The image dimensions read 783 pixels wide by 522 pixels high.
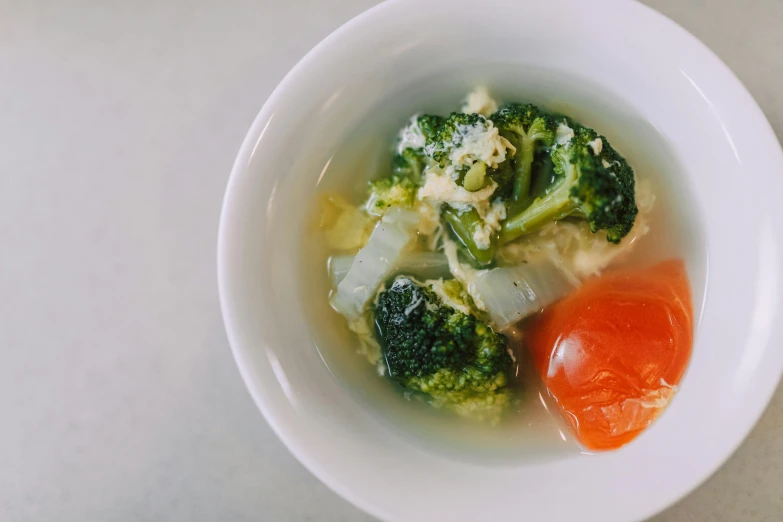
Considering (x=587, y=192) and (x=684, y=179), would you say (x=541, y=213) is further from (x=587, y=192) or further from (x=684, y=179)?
(x=684, y=179)

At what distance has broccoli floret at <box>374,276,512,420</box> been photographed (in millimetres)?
1370

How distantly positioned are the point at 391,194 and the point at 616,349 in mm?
673

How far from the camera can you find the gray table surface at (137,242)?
162 centimetres

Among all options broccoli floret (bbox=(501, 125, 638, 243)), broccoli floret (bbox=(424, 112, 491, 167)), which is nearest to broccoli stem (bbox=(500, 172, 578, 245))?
broccoli floret (bbox=(501, 125, 638, 243))

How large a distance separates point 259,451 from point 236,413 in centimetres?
12

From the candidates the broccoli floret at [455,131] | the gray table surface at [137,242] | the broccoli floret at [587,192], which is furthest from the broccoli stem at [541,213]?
the gray table surface at [137,242]

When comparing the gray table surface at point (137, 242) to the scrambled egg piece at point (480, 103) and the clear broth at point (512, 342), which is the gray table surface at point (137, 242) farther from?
the scrambled egg piece at point (480, 103)

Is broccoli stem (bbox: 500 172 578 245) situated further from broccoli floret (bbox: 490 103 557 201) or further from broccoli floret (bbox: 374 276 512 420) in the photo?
broccoli floret (bbox: 374 276 512 420)

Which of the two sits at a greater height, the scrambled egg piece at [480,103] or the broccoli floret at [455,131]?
the scrambled egg piece at [480,103]

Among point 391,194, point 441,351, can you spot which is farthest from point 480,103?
point 441,351

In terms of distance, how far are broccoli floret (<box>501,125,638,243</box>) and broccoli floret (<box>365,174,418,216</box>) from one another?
→ 255 mm

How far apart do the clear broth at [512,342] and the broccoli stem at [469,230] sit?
0.80ft

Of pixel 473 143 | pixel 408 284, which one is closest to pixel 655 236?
pixel 473 143

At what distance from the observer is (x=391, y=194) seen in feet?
4.94
